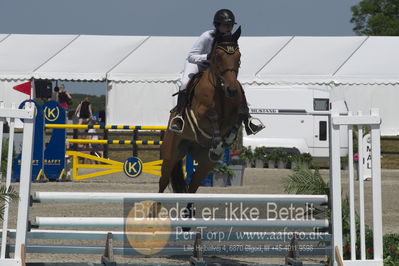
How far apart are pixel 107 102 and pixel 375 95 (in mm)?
6054

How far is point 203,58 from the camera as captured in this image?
6.49m

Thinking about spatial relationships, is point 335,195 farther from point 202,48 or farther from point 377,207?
point 202,48

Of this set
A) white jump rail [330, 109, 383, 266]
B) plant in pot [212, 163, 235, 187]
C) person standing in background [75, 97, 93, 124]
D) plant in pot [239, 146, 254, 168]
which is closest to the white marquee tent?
person standing in background [75, 97, 93, 124]

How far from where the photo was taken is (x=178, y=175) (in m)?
6.98

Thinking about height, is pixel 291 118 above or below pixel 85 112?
below

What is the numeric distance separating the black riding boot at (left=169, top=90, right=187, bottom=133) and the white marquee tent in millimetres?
11577

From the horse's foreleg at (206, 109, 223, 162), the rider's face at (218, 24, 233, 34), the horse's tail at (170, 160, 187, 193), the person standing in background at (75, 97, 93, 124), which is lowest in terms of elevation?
the horse's tail at (170, 160, 187, 193)

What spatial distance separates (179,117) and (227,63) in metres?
0.69

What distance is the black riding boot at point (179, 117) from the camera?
258 inches

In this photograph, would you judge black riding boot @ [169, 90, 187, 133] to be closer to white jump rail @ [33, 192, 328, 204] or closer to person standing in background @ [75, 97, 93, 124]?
white jump rail @ [33, 192, 328, 204]

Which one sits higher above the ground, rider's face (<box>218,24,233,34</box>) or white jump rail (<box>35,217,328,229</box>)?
rider's face (<box>218,24,233,34</box>)

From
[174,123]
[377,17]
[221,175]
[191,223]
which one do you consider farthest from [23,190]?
[377,17]

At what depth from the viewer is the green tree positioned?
4853 centimetres

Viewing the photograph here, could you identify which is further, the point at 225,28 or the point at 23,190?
the point at 225,28
